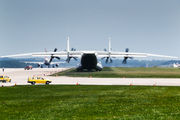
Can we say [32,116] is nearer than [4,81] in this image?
Yes

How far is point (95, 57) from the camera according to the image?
200ft

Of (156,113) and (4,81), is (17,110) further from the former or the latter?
(4,81)

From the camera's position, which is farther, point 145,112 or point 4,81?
point 4,81

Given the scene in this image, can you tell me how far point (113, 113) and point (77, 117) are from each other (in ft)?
6.87

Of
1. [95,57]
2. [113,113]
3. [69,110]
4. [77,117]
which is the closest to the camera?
[77,117]

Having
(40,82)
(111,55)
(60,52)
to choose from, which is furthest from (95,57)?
(40,82)

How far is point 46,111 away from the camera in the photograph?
559 inches

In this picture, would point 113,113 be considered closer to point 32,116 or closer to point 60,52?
point 32,116

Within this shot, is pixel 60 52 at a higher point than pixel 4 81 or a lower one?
higher

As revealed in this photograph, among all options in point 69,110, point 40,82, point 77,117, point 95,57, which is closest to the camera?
point 77,117

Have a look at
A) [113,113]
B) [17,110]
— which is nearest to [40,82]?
[17,110]

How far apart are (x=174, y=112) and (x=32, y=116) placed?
24.5ft

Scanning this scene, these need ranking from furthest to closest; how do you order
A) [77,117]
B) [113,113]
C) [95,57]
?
[95,57], [113,113], [77,117]

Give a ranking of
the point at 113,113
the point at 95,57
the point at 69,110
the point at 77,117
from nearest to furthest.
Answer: the point at 77,117
the point at 113,113
the point at 69,110
the point at 95,57
